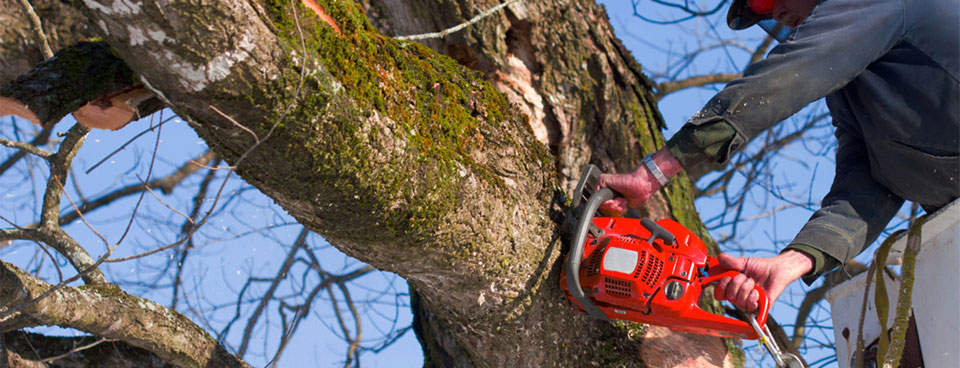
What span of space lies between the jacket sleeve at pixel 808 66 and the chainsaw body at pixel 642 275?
316 mm

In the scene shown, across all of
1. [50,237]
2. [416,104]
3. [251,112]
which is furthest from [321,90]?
[50,237]

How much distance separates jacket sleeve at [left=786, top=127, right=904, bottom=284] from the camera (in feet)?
6.74

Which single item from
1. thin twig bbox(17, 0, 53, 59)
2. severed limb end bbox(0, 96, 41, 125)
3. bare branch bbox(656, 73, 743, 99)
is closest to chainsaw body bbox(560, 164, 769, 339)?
severed limb end bbox(0, 96, 41, 125)

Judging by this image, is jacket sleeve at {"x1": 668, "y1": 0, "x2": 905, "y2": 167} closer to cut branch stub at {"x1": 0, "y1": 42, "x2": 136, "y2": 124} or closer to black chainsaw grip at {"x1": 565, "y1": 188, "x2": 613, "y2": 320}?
black chainsaw grip at {"x1": 565, "y1": 188, "x2": 613, "y2": 320}

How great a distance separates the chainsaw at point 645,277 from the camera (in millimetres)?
1917

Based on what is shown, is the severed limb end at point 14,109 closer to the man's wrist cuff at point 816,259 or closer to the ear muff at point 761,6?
the man's wrist cuff at point 816,259

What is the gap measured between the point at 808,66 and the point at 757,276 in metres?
0.62

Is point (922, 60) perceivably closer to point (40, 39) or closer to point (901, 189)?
point (901, 189)

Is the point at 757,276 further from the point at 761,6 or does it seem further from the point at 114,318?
the point at 114,318

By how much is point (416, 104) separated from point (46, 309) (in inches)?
46.5

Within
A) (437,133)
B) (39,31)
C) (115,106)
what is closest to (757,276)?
(437,133)

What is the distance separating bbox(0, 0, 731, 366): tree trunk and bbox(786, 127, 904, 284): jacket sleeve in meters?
0.49

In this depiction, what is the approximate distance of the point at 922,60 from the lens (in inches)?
73.5

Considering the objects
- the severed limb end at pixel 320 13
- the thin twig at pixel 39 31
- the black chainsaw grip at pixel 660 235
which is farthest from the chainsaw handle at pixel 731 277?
the thin twig at pixel 39 31
